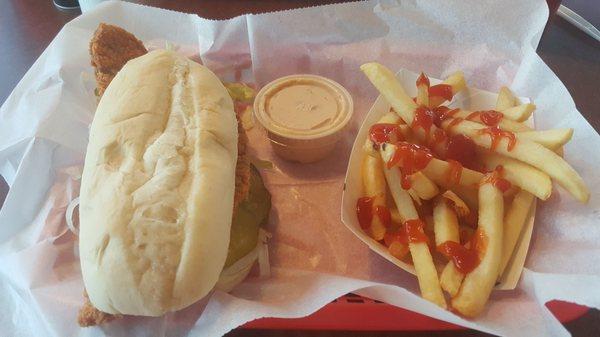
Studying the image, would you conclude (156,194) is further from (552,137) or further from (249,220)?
(552,137)

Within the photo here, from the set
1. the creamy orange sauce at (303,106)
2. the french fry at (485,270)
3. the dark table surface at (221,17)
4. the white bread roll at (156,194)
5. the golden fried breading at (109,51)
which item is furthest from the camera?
the dark table surface at (221,17)

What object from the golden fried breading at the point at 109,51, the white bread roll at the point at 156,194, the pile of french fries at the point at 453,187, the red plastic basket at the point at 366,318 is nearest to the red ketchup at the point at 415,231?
the pile of french fries at the point at 453,187

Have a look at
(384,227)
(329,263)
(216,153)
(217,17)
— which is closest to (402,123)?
(384,227)

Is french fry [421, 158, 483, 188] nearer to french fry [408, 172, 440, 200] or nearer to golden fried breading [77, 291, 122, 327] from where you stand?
french fry [408, 172, 440, 200]

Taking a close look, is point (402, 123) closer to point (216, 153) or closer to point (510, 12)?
point (216, 153)

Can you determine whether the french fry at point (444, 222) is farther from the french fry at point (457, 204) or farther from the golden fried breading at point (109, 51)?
the golden fried breading at point (109, 51)
